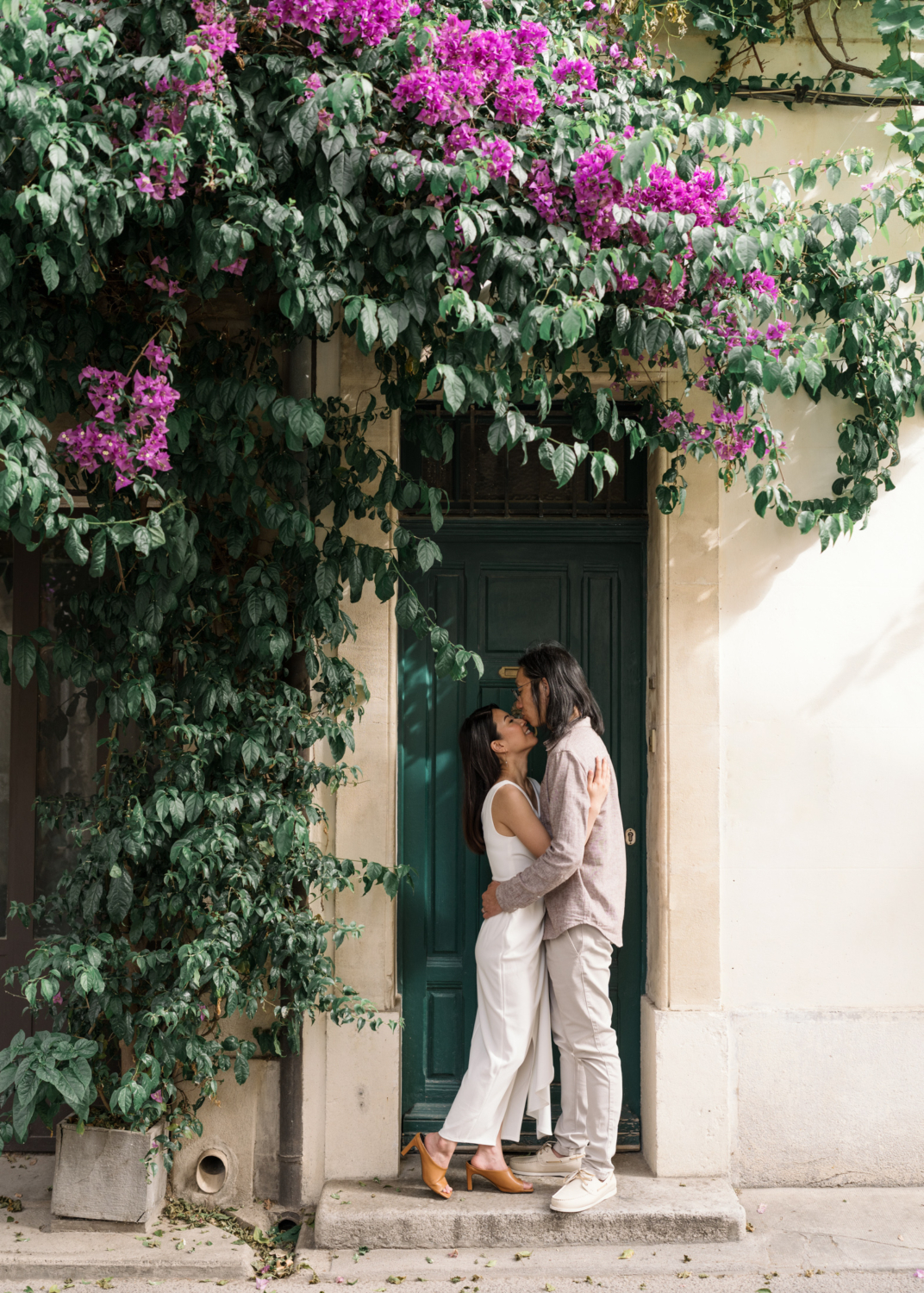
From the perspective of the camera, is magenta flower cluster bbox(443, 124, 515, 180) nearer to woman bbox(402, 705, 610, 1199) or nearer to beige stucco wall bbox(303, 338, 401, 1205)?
beige stucco wall bbox(303, 338, 401, 1205)

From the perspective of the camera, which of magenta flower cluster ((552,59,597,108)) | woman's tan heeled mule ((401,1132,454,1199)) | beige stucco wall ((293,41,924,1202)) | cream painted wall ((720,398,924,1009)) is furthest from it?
cream painted wall ((720,398,924,1009))

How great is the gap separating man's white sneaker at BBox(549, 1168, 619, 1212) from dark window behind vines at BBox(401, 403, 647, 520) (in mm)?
2483

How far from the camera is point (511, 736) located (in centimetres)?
398

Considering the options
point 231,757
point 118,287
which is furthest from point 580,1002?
point 118,287

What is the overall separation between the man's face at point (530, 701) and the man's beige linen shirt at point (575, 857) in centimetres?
12

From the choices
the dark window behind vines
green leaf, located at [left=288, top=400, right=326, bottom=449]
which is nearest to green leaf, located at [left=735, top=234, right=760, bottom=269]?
the dark window behind vines

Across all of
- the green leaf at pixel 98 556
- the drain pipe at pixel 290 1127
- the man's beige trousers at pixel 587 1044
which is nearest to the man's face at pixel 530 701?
the man's beige trousers at pixel 587 1044

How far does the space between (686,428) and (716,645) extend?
89 cm

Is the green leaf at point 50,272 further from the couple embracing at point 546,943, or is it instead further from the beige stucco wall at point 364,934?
the couple embracing at point 546,943

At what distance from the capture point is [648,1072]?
418cm

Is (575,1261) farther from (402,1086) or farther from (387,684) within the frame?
(387,684)

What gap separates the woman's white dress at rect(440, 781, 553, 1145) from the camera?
12.5 feet

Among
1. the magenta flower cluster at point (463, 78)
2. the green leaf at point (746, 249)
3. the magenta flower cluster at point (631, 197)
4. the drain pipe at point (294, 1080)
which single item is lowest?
the drain pipe at point (294, 1080)

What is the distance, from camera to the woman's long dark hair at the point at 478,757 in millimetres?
3984
